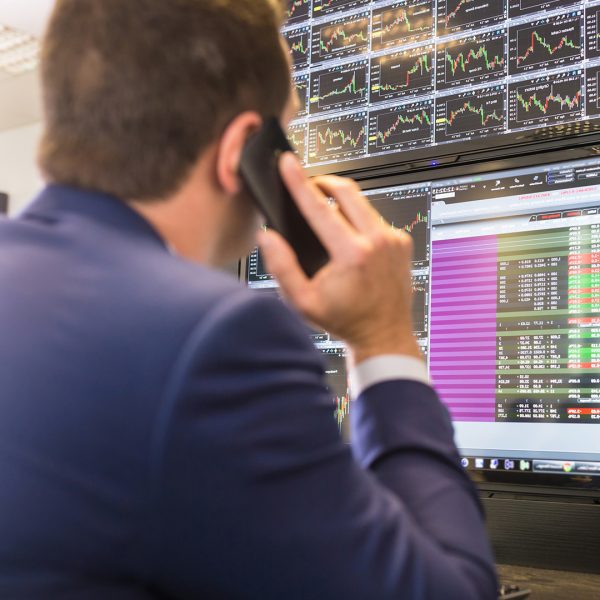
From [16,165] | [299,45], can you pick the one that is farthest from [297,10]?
[16,165]

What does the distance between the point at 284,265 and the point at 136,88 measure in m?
0.21

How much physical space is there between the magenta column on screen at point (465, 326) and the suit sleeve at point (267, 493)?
2.10 ft

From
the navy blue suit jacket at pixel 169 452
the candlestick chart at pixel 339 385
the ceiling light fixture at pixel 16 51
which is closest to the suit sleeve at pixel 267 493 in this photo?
the navy blue suit jacket at pixel 169 452

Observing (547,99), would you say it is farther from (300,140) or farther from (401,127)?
(300,140)

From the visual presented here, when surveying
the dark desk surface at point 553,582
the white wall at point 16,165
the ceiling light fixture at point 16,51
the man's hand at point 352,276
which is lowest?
the dark desk surface at point 553,582

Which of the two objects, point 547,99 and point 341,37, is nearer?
point 547,99

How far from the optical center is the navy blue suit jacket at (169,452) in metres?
0.47

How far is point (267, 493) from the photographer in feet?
1.59

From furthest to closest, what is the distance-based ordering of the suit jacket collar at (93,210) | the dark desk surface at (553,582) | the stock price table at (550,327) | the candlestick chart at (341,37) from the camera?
the candlestick chart at (341,37), the stock price table at (550,327), the dark desk surface at (553,582), the suit jacket collar at (93,210)

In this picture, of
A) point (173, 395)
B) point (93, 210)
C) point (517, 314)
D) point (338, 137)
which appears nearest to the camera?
point (173, 395)

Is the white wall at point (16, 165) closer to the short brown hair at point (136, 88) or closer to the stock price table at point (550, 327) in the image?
the stock price table at point (550, 327)

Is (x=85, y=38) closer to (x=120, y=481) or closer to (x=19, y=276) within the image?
(x=19, y=276)

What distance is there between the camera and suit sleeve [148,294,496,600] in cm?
47

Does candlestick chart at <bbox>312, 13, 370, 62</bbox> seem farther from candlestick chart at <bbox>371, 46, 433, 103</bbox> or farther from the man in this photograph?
the man
